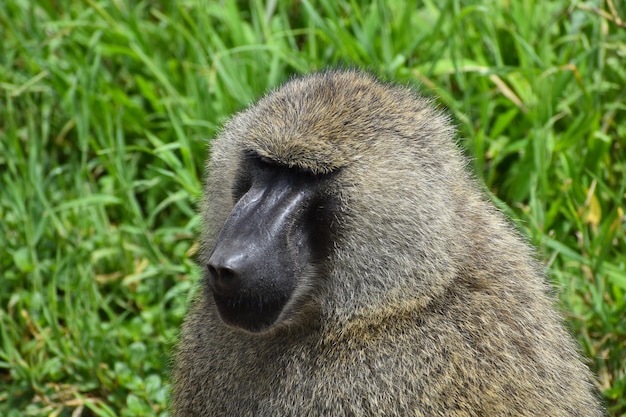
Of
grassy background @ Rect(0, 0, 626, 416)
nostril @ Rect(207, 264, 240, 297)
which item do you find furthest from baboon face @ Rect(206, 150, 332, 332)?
grassy background @ Rect(0, 0, 626, 416)

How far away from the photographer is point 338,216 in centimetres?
259

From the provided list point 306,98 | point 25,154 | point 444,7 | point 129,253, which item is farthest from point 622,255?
point 25,154

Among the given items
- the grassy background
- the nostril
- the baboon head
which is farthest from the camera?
the grassy background

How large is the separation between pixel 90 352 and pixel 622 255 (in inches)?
78.0

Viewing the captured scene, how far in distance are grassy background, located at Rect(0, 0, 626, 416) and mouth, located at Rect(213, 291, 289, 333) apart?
0.99 m

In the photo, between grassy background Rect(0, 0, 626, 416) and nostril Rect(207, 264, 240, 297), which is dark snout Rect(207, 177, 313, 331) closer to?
nostril Rect(207, 264, 240, 297)

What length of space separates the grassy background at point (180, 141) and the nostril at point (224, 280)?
1.04 m

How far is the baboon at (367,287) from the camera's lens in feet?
8.39

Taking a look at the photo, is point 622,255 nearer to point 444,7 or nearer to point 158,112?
point 444,7

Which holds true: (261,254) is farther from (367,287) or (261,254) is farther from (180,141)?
(180,141)

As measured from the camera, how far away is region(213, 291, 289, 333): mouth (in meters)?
2.50

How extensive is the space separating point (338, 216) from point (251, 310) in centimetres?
33

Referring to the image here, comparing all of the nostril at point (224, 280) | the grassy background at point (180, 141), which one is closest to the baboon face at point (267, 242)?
the nostril at point (224, 280)

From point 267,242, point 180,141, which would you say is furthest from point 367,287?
point 180,141
